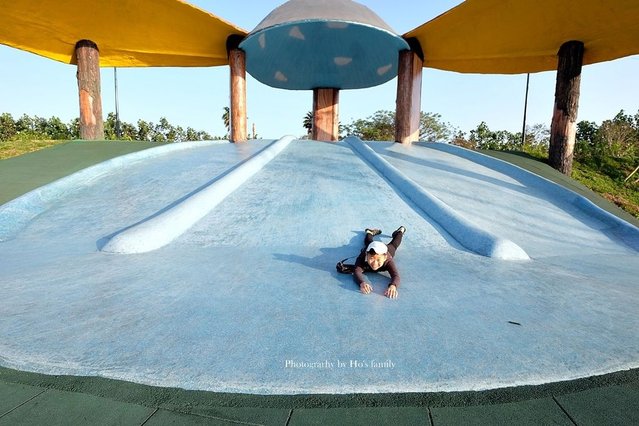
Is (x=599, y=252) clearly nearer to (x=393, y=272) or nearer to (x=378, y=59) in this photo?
(x=393, y=272)

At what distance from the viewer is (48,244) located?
15.1 ft

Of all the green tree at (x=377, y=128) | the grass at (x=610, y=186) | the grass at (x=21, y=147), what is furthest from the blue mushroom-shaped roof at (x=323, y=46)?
the green tree at (x=377, y=128)

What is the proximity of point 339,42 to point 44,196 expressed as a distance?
876 centimetres

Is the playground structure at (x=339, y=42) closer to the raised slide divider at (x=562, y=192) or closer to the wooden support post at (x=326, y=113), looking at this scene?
the wooden support post at (x=326, y=113)

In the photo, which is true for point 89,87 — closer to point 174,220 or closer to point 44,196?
point 44,196

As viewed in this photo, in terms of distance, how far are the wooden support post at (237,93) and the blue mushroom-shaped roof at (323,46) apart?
475mm

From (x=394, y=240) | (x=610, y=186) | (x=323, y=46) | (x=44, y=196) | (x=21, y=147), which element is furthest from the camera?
(x=323, y=46)

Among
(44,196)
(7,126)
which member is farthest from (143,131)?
(44,196)

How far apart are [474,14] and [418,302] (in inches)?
383

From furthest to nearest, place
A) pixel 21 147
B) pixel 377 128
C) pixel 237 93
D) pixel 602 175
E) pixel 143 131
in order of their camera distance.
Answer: pixel 143 131 < pixel 377 128 < pixel 602 175 < pixel 237 93 < pixel 21 147

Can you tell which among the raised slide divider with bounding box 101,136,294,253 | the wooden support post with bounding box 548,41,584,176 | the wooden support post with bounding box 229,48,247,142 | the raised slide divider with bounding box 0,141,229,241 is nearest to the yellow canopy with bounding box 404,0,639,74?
the wooden support post with bounding box 548,41,584,176

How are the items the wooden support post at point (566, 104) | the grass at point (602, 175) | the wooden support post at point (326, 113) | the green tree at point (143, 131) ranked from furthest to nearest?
the green tree at point (143, 131)
the wooden support post at point (326, 113)
the grass at point (602, 175)
the wooden support post at point (566, 104)

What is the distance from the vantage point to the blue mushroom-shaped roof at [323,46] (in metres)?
9.77

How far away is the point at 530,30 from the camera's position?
392 inches
